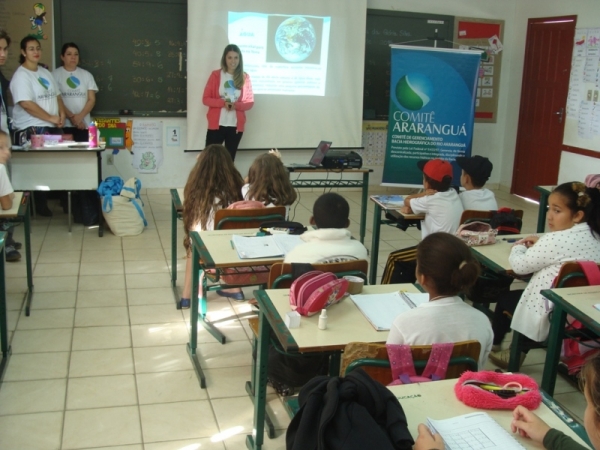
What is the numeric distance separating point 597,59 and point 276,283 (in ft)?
17.7

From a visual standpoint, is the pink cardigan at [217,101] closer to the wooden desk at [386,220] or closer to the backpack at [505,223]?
the wooden desk at [386,220]

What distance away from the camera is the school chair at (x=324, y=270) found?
9.07ft

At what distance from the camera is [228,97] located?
22.7 ft

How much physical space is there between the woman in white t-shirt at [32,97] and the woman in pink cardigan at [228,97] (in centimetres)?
151

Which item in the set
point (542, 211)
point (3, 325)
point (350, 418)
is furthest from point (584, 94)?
point (350, 418)

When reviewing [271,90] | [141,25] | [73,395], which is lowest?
[73,395]

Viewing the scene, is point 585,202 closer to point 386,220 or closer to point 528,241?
point 528,241

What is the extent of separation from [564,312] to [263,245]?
1382 mm

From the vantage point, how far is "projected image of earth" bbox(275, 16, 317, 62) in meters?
7.31

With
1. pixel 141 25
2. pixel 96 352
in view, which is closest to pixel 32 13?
pixel 141 25

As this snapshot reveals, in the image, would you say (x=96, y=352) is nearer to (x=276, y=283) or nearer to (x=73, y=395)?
(x=73, y=395)

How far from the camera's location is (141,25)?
6.89 metres

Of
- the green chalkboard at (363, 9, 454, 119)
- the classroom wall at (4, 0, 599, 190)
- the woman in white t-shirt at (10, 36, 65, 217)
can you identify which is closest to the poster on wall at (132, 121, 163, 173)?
the classroom wall at (4, 0, 599, 190)

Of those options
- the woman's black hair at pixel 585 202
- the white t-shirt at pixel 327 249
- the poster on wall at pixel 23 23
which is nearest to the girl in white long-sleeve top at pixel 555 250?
the woman's black hair at pixel 585 202
